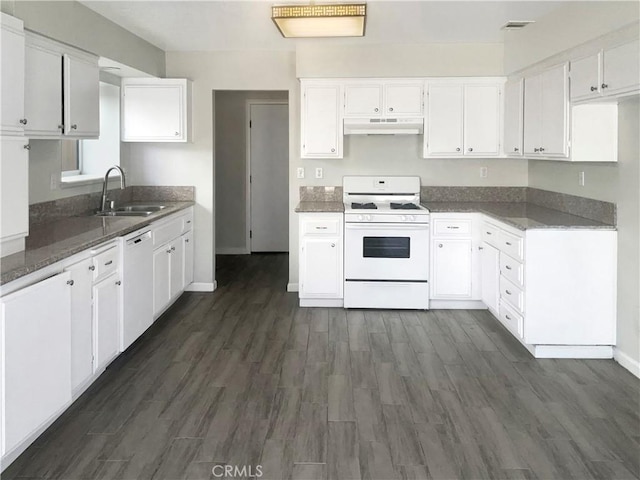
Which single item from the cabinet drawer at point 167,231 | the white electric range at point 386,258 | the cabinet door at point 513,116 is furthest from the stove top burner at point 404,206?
the cabinet drawer at point 167,231

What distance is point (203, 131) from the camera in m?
5.76

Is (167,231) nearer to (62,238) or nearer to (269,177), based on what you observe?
(62,238)

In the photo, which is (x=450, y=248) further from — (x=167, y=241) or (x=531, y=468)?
(x=531, y=468)

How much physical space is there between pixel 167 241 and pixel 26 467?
8.32 feet

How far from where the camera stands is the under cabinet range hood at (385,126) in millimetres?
5324

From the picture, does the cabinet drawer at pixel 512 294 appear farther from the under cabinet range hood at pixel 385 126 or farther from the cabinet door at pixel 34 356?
the cabinet door at pixel 34 356

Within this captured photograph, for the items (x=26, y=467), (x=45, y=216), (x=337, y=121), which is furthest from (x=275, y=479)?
(x=337, y=121)

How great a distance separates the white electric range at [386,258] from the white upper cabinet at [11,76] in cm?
289

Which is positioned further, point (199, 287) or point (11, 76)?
point (199, 287)

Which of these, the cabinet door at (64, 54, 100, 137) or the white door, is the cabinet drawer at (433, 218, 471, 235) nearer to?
the cabinet door at (64, 54, 100, 137)

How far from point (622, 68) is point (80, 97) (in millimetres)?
3346

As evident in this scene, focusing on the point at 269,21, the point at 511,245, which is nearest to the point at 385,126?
the point at 269,21

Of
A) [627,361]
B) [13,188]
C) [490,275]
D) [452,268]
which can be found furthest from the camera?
[452,268]

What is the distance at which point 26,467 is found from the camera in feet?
8.16
